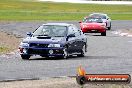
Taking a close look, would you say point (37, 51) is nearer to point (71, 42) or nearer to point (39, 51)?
point (39, 51)

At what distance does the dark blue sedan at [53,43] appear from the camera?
22.2 meters

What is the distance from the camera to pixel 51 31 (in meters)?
23.1

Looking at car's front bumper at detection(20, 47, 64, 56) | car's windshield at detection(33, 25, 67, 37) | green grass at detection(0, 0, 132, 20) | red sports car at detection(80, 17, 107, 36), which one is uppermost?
car's windshield at detection(33, 25, 67, 37)

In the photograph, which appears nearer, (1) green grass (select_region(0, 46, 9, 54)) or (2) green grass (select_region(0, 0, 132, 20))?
(1) green grass (select_region(0, 46, 9, 54))

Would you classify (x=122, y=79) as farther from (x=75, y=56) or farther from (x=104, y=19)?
(x=104, y=19)

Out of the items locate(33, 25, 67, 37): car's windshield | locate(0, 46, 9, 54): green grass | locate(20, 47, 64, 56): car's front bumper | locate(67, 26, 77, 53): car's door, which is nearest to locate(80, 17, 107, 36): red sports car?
locate(0, 46, 9, 54): green grass

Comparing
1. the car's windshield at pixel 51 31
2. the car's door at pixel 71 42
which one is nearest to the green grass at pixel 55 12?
the car's door at pixel 71 42

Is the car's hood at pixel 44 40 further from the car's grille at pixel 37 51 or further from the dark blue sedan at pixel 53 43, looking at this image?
the car's grille at pixel 37 51

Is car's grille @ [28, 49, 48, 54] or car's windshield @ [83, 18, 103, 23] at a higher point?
car's grille @ [28, 49, 48, 54]

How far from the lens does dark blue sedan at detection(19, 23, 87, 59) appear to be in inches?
872

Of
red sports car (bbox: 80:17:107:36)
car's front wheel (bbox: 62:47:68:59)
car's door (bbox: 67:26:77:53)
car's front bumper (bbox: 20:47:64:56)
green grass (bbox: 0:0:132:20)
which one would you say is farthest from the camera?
green grass (bbox: 0:0:132:20)

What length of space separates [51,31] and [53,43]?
893mm

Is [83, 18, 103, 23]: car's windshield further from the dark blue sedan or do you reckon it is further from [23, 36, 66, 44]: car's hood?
[23, 36, 66, 44]: car's hood
